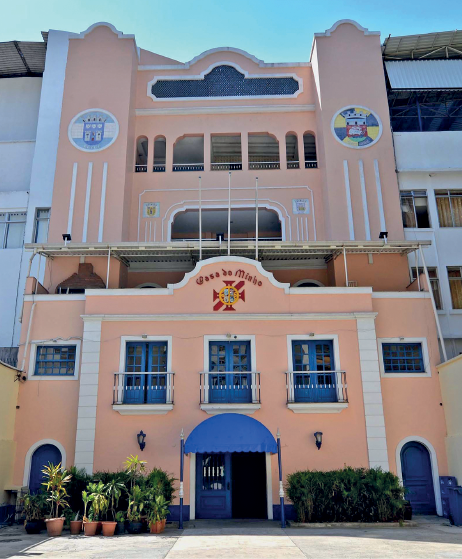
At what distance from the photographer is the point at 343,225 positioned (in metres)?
23.3

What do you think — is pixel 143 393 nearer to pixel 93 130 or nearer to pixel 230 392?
pixel 230 392

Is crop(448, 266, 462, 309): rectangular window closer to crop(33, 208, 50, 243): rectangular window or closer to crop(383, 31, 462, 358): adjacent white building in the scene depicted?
crop(383, 31, 462, 358): adjacent white building

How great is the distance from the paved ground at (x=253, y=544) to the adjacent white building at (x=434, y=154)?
438 inches

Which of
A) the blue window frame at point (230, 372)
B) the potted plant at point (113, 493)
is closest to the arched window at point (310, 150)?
the blue window frame at point (230, 372)

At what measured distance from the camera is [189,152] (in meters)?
27.9

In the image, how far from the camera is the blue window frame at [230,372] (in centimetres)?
1761

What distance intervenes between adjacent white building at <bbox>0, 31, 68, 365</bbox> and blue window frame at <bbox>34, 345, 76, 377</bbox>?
428 centimetres

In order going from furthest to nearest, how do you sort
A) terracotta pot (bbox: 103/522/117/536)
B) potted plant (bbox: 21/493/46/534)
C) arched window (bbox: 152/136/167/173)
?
arched window (bbox: 152/136/167/173), potted plant (bbox: 21/493/46/534), terracotta pot (bbox: 103/522/117/536)

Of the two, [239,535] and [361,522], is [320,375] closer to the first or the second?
[361,522]

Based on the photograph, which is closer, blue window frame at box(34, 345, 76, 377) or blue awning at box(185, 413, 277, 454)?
blue awning at box(185, 413, 277, 454)

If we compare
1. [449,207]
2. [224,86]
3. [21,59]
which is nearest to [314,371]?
[449,207]

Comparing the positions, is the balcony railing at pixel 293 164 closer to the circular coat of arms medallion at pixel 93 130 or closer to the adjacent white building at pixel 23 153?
the circular coat of arms medallion at pixel 93 130

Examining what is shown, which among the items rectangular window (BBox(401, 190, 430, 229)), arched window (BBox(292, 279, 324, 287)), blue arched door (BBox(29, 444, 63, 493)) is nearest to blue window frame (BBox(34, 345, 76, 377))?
blue arched door (BBox(29, 444, 63, 493))

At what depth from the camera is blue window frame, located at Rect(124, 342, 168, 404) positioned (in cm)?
1761
